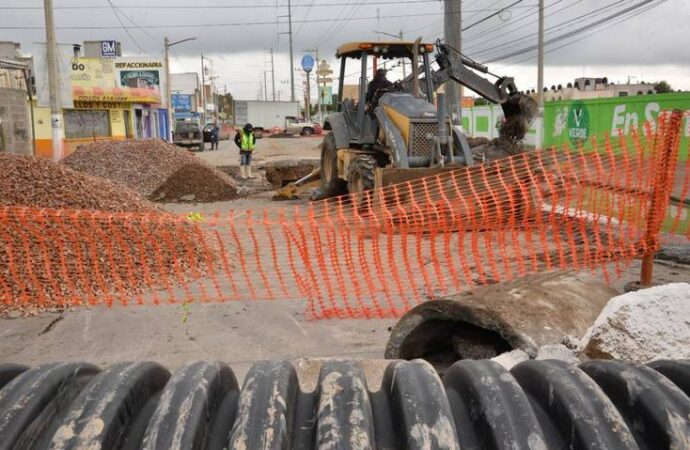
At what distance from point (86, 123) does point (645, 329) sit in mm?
39237

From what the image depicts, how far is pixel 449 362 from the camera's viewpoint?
4.45m

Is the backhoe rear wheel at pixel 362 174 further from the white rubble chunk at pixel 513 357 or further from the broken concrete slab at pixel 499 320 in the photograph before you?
the white rubble chunk at pixel 513 357

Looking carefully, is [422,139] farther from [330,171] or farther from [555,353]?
[555,353]

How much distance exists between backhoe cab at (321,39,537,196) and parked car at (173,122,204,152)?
120ft

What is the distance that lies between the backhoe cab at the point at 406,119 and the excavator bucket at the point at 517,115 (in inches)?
0.8

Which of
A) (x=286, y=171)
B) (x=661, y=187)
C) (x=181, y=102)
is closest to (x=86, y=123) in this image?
(x=286, y=171)

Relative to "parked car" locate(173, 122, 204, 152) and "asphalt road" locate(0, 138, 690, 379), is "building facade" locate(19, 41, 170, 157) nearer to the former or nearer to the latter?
"parked car" locate(173, 122, 204, 152)

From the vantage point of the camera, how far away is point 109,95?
41219 mm

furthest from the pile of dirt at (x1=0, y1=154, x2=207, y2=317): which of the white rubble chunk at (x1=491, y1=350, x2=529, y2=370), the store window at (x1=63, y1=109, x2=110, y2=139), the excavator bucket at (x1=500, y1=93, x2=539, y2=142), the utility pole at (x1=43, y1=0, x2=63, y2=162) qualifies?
the store window at (x1=63, y1=109, x2=110, y2=139)

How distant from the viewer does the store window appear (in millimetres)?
36781

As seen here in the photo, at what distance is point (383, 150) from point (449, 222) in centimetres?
576

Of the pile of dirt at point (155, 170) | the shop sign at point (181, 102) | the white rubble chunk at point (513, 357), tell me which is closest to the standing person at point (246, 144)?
the pile of dirt at point (155, 170)

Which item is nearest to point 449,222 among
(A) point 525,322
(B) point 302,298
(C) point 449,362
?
(B) point 302,298

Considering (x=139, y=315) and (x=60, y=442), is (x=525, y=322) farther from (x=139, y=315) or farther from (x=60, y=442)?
(x=139, y=315)
